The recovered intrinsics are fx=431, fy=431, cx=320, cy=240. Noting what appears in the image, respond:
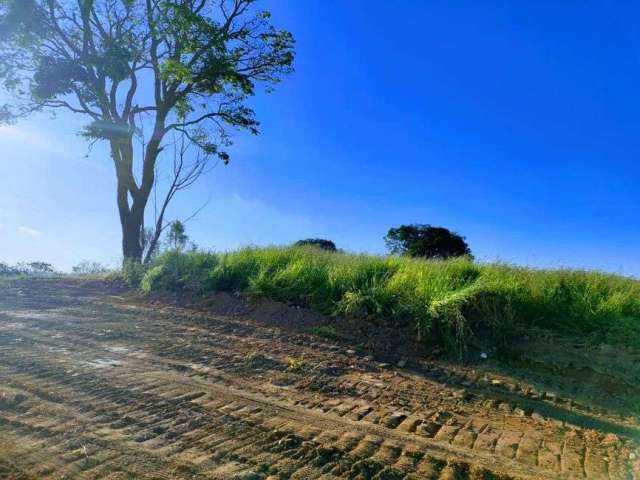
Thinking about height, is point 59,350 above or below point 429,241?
A: below

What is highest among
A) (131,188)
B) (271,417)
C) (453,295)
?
(131,188)

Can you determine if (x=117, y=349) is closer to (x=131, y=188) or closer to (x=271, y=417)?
(x=271, y=417)

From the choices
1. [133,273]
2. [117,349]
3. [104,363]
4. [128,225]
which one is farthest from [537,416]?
[128,225]

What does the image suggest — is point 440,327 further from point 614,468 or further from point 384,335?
point 614,468

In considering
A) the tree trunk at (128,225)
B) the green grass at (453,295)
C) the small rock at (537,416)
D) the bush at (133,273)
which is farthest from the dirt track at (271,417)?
the tree trunk at (128,225)

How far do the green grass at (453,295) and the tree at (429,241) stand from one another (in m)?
11.3

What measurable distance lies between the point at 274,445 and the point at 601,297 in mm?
5407

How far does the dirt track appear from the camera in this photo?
277cm

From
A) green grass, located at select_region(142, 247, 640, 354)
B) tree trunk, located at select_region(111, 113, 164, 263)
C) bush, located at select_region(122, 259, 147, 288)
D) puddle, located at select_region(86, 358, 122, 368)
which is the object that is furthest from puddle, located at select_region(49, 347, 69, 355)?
tree trunk, located at select_region(111, 113, 164, 263)

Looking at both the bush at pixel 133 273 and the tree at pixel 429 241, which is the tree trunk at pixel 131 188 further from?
the tree at pixel 429 241

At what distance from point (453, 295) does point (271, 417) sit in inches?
131

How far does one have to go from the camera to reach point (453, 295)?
584 centimetres

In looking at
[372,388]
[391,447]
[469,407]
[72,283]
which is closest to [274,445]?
[391,447]

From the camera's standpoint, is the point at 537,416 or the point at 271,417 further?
the point at 537,416
